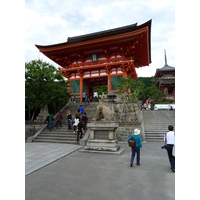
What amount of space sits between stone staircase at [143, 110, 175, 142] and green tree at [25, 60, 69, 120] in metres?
7.75

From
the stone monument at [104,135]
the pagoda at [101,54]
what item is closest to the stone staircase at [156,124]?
the stone monument at [104,135]

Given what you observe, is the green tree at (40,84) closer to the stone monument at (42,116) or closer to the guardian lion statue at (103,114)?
the stone monument at (42,116)

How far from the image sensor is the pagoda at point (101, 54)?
15289 millimetres

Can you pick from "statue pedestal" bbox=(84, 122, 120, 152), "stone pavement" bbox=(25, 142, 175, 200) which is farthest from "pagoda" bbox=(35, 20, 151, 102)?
"stone pavement" bbox=(25, 142, 175, 200)

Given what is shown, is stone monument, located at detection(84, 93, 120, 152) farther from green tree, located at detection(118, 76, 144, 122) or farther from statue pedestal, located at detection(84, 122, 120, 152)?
green tree, located at detection(118, 76, 144, 122)

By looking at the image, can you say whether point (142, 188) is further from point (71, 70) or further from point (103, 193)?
point (71, 70)

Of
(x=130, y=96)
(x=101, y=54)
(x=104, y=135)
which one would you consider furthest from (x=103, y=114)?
(x=101, y=54)

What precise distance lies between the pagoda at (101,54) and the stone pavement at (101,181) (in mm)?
11408

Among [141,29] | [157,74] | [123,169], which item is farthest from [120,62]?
[157,74]

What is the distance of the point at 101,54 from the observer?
17.6m

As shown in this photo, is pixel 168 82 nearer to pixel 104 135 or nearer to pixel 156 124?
pixel 156 124

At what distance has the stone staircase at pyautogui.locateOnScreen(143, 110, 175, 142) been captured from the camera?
34.5 feet

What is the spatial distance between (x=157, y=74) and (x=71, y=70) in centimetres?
2457

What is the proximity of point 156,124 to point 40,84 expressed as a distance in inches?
383
